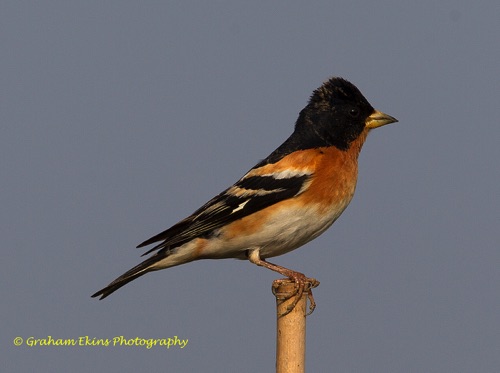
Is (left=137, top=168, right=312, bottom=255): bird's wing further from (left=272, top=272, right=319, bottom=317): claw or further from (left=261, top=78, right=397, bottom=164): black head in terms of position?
(left=272, top=272, right=319, bottom=317): claw

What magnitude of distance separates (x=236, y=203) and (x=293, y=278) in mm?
→ 1057

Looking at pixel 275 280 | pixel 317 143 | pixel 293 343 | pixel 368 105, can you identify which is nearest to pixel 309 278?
pixel 275 280

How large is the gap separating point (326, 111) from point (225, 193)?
1.49 meters

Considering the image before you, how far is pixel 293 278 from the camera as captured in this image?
7543 mm

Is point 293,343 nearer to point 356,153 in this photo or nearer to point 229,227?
point 229,227

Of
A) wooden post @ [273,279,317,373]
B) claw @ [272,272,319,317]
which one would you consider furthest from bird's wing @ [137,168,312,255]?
wooden post @ [273,279,317,373]

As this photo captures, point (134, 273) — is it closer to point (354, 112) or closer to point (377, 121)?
point (354, 112)

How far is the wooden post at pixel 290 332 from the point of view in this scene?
22.4ft

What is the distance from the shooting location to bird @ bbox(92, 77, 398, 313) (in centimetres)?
786

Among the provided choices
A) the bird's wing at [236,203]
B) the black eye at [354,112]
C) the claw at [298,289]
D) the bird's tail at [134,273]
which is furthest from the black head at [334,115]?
the bird's tail at [134,273]

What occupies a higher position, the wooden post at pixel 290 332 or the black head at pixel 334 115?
the black head at pixel 334 115

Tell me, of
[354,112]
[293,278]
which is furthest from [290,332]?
[354,112]

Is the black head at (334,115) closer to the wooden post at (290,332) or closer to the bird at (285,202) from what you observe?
the bird at (285,202)

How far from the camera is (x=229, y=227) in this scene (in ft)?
26.2
